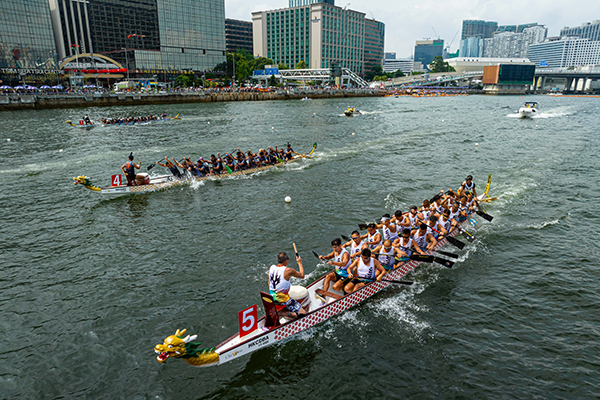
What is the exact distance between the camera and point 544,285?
44.9ft

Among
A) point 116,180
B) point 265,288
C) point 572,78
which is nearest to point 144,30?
point 116,180

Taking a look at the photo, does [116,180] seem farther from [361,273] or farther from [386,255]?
[386,255]

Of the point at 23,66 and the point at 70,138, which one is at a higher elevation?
the point at 23,66

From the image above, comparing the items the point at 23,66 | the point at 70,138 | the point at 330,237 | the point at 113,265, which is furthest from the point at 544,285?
the point at 23,66

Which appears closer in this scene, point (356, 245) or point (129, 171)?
point (356, 245)

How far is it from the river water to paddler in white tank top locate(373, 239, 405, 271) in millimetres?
984

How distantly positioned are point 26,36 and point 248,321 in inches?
5506

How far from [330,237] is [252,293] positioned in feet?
19.3

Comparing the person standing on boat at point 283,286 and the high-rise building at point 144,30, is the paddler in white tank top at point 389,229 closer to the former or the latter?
the person standing on boat at point 283,286

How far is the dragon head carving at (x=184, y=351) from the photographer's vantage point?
7.96 m

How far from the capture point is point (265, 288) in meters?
13.4

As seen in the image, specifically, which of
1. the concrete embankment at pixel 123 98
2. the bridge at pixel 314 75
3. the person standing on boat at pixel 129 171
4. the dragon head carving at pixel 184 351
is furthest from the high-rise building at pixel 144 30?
the dragon head carving at pixel 184 351

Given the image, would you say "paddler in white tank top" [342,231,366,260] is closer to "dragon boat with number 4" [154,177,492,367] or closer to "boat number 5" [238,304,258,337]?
"dragon boat with number 4" [154,177,492,367]

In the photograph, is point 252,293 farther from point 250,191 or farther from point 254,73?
point 254,73
